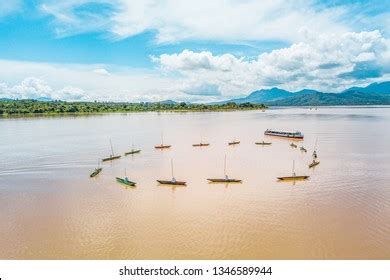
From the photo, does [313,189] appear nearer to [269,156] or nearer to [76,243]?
[269,156]

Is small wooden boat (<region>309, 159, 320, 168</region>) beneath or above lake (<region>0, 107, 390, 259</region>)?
above

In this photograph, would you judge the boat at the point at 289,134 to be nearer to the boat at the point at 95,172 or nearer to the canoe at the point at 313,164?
the canoe at the point at 313,164

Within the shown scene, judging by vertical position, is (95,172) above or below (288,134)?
below

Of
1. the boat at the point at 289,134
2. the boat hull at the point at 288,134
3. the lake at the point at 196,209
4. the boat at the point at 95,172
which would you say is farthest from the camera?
the boat at the point at 289,134

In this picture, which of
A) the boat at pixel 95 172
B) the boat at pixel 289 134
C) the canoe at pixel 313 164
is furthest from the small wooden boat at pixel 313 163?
the boat at pixel 289 134

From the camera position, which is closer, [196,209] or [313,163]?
[196,209]

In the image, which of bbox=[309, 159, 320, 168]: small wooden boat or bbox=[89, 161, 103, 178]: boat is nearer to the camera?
bbox=[89, 161, 103, 178]: boat

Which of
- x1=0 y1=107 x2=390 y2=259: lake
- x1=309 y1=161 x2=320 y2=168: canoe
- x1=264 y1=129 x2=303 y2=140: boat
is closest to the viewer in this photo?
x1=0 y1=107 x2=390 y2=259: lake

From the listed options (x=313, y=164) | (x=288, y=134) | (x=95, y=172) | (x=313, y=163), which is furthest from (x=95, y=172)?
(x=288, y=134)

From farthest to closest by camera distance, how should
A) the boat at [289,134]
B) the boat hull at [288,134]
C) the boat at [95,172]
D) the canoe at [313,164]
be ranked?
the boat at [289,134] → the boat hull at [288,134] → the canoe at [313,164] → the boat at [95,172]

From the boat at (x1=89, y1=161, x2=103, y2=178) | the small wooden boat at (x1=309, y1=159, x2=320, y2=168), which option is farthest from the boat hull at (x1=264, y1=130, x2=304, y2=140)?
the boat at (x1=89, y1=161, x2=103, y2=178)

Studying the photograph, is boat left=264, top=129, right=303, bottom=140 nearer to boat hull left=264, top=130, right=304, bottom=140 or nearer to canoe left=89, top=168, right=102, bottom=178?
boat hull left=264, top=130, right=304, bottom=140

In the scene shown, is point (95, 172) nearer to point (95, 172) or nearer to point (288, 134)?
point (95, 172)

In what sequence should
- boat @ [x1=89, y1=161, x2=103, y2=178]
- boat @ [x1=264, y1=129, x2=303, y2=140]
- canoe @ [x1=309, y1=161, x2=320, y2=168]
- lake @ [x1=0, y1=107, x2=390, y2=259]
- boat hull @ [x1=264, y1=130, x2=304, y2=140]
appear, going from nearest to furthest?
lake @ [x1=0, y1=107, x2=390, y2=259] < boat @ [x1=89, y1=161, x2=103, y2=178] < canoe @ [x1=309, y1=161, x2=320, y2=168] < boat hull @ [x1=264, y1=130, x2=304, y2=140] < boat @ [x1=264, y1=129, x2=303, y2=140]
